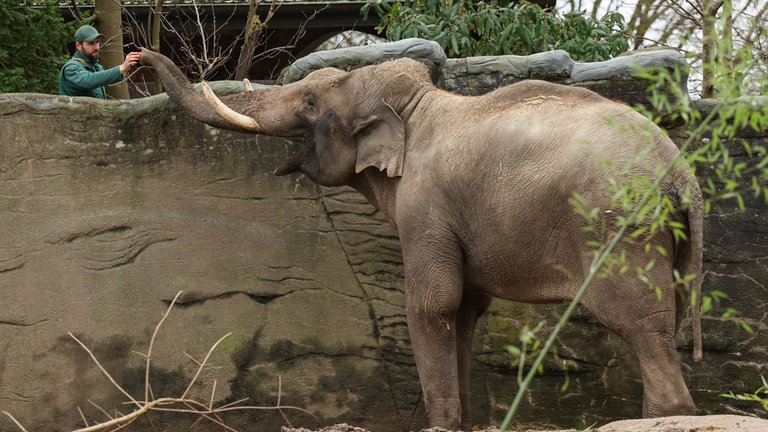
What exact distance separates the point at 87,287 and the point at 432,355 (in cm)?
249

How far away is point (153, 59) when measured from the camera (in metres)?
7.20

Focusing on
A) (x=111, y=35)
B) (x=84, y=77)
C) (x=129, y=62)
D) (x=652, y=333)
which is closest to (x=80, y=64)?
(x=84, y=77)

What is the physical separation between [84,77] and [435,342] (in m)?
3.21

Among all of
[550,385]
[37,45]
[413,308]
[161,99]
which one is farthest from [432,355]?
[37,45]

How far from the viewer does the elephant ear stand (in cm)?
657

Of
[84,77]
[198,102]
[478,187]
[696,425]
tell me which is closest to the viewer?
[696,425]

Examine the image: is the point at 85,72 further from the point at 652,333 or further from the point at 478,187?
the point at 652,333

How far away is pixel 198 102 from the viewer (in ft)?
23.2

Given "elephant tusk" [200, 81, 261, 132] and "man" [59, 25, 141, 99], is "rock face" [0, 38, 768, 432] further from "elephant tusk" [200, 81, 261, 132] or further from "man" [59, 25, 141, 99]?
"elephant tusk" [200, 81, 261, 132]

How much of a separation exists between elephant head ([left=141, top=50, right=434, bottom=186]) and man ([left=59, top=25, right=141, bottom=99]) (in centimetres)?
85

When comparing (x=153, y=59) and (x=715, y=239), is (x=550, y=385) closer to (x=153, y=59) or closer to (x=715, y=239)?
(x=715, y=239)

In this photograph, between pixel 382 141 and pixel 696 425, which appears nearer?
pixel 696 425

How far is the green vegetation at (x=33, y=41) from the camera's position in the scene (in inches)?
399

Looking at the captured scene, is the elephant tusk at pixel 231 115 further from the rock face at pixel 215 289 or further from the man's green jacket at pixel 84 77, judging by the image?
the man's green jacket at pixel 84 77
